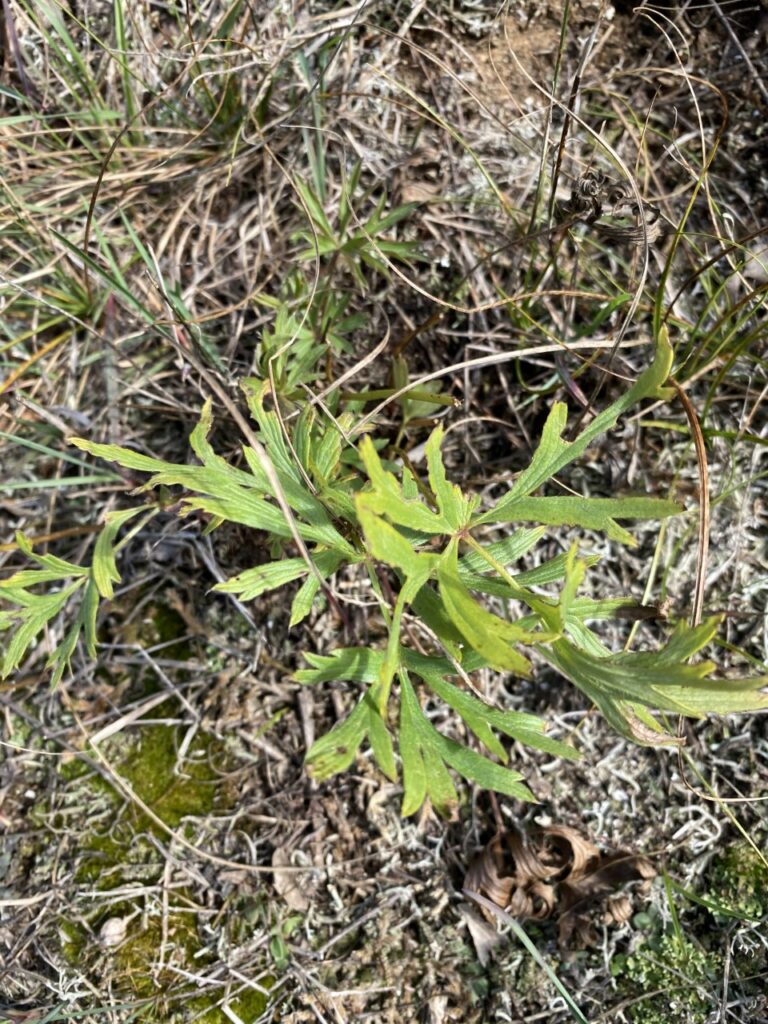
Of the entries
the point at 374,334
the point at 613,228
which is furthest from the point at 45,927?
the point at 613,228

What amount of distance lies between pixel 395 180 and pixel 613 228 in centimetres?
81

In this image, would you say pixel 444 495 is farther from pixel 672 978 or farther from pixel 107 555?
pixel 672 978

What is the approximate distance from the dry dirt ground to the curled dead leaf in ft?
0.11

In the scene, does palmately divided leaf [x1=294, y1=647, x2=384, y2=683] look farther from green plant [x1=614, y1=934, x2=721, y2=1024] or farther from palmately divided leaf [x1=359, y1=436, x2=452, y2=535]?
green plant [x1=614, y1=934, x2=721, y2=1024]

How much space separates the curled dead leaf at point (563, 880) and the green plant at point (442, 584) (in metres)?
0.60

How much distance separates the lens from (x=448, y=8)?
96.4 inches

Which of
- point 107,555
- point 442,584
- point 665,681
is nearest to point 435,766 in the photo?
point 442,584

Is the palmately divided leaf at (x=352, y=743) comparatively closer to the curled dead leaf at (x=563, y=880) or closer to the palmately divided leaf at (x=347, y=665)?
the palmately divided leaf at (x=347, y=665)

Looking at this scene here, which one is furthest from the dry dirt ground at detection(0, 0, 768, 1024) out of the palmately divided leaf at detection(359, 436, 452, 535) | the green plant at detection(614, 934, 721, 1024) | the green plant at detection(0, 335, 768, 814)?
the palmately divided leaf at detection(359, 436, 452, 535)

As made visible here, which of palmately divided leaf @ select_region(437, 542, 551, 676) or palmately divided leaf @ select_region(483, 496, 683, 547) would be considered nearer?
palmately divided leaf @ select_region(437, 542, 551, 676)

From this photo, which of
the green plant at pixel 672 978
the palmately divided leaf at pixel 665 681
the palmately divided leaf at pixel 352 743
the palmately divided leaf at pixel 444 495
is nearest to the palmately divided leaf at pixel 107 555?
the palmately divided leaf at pixel 352 743

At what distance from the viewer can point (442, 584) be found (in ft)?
5.01

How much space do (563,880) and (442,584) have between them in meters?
1.06

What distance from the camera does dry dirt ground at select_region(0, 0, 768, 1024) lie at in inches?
80.8
